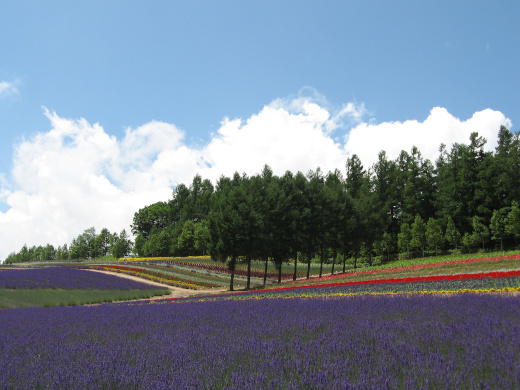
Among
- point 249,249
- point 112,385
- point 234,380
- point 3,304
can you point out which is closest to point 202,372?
point 234,380

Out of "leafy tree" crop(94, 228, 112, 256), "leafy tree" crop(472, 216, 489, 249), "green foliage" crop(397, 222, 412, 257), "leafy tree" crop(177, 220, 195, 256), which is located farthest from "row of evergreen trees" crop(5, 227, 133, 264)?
"leafy tree" crop(472, 216, 489, 249)

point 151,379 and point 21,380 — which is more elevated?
point 151,379

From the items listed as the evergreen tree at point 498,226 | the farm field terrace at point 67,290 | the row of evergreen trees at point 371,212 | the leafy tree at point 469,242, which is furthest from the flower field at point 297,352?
the leafy tree at point 469,242

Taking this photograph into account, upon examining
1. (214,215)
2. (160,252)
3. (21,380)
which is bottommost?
(160,252)

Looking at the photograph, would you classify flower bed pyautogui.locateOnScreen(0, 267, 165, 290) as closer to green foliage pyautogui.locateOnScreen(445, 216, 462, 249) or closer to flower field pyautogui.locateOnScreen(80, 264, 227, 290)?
flower field pyautogui.locateOnScreen(80, 264, 227, 290)

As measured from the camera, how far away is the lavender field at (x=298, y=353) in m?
4.05

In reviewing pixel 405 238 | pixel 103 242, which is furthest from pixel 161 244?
pixel 405 238

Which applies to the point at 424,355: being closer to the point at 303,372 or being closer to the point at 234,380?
the point at 303,372

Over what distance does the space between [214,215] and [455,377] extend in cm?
3258

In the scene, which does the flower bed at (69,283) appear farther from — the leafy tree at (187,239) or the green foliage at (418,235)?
the leafy tree at (187,239)

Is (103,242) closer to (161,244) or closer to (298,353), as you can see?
(161,244)

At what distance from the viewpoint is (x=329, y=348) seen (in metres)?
5.41

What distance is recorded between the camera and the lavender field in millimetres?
4051

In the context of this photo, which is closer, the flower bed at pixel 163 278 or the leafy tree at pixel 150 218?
the flower bed at pixel 163 278
